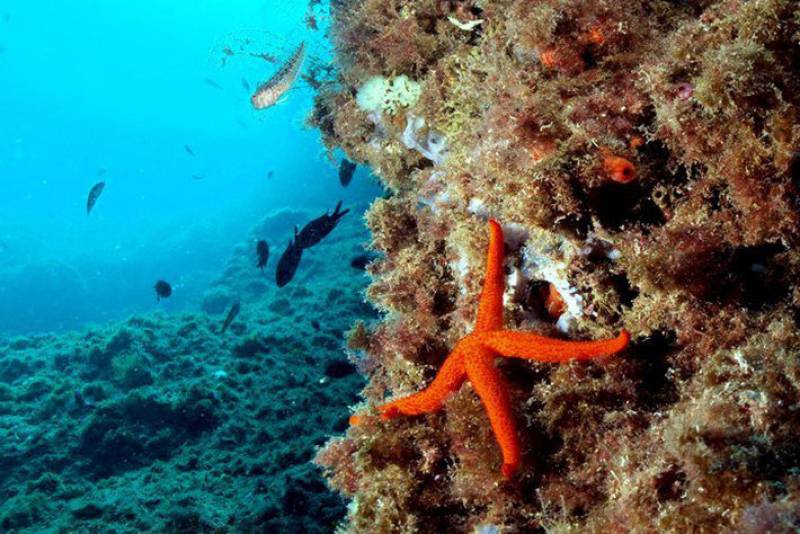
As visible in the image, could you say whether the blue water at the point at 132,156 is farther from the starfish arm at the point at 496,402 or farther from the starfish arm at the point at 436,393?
the starfish arm at the point at 496,402

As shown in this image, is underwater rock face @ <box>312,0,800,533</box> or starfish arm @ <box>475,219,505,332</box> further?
starfish arm @ <box>475,219,505,332</box>

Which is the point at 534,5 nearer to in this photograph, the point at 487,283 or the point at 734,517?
the point at 487,283

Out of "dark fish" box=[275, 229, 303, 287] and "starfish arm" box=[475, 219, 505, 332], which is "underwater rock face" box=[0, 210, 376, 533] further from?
"starfish arm" box=[475, 219, 505, 332]

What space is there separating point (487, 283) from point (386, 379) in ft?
6.46

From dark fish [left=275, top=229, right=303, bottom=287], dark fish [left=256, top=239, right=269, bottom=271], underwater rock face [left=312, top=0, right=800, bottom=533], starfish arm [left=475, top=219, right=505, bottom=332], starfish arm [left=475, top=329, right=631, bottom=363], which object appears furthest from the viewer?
dark fish [left=256, top=239, right=269, bottom=271]

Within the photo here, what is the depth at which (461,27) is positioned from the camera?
4766 mm

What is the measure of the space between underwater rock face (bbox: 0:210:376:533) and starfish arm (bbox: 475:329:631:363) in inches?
114

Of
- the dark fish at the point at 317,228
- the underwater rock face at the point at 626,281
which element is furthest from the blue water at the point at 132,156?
the underwater rock face at the point at 626,281

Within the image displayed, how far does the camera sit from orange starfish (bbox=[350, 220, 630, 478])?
245 cm

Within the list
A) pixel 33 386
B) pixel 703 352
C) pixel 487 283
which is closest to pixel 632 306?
pixel 703 352

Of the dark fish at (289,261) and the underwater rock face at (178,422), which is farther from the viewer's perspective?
the dark fish at (289,261)

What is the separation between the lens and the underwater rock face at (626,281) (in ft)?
6.47

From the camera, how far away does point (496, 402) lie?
2586mm

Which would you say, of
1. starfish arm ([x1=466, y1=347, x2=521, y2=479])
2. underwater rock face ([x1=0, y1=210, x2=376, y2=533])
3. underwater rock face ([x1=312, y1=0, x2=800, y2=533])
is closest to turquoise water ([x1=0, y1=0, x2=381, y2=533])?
underwater rock face ([x1=0, y1=210, x2=376, y2=533])
